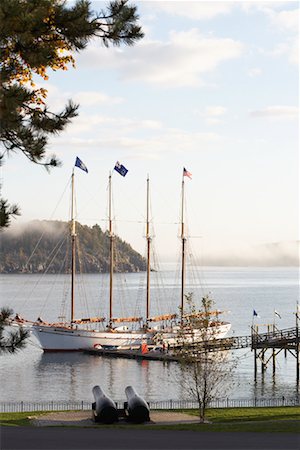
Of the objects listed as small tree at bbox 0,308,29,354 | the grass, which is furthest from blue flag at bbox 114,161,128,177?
small tree at bbox 0,308,29,354

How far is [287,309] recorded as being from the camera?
568 feet

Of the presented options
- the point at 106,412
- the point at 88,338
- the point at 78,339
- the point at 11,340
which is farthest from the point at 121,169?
the point at 11,340

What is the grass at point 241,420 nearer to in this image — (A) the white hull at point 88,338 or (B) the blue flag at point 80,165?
(B) the blue flag at point 80,165

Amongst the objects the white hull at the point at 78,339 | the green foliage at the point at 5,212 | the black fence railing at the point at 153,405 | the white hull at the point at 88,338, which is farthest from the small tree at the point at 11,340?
the white hull at the point at 78,339

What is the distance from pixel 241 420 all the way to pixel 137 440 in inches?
483

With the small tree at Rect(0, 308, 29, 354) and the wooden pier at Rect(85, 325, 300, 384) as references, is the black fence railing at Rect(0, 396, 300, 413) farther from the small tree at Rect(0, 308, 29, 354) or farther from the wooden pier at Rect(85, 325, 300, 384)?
the small tree at Rect(0, 308, 29, 354)

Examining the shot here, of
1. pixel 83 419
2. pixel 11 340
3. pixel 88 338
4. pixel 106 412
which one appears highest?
pixel 11 340

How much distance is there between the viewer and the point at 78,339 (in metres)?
96.4

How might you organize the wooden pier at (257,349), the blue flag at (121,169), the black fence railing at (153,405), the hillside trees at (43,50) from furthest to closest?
the blue flag at (121,169), the wooden pier at (257,349), the black fence railing at (153,405), the hillside trees at (43,50)

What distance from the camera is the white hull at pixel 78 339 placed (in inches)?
3784

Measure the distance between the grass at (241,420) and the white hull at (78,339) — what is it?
52150 mm

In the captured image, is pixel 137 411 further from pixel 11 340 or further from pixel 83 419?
pixel 11 340

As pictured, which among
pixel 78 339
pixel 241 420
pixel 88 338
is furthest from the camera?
pixel 88 338

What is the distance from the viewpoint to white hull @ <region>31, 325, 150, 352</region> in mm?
96125
